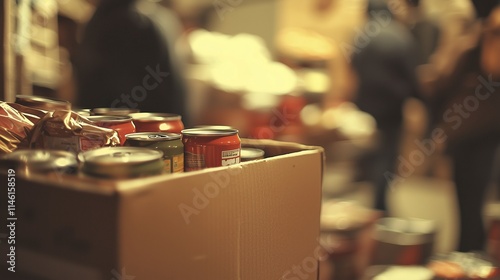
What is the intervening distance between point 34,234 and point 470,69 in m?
2.30

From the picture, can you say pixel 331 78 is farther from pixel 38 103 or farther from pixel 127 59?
pixel 38 103

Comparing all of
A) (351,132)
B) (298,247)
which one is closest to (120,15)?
(298,247)

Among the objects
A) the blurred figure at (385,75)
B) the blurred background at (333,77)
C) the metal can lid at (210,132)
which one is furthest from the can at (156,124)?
the blurred figure at (385,75)

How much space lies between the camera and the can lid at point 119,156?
0.70 meters

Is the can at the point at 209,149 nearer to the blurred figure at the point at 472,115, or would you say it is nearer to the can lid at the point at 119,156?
the can lid at the point at 119,156

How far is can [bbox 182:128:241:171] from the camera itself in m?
0.91

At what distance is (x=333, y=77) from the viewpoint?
370 cm

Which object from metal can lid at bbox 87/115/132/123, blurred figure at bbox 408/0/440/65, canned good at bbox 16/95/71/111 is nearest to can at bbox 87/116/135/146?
metal can lid at bbox 87/115/132/123

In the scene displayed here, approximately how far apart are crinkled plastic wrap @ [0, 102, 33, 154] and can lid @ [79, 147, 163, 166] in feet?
0.68

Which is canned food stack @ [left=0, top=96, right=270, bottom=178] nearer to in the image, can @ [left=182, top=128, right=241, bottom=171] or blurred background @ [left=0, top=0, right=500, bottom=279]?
can @ [left=182, top=128, right=241, bottom=171]

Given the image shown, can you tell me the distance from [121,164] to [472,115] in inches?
86.2

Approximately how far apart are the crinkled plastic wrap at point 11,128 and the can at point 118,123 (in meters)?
0.12

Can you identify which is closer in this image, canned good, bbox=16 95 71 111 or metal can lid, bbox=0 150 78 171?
metal can lid, bbox=0 150 78 171

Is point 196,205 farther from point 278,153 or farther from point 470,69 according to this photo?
point 470,69
